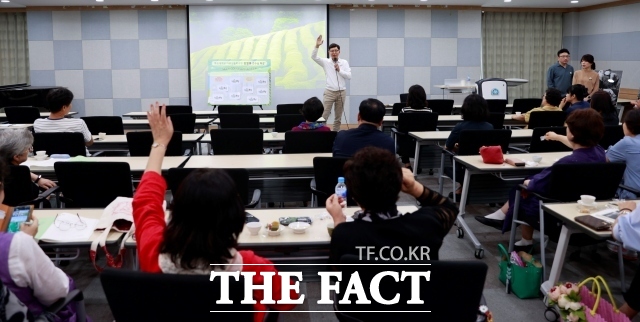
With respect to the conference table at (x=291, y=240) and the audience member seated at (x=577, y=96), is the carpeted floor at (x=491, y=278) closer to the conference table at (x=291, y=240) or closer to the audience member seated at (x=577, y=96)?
the conference table at (x=291, y=240)

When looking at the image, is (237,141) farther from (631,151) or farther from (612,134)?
(612,134)

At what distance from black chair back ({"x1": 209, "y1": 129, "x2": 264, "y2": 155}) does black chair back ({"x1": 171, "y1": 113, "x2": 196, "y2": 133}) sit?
1.43 meters

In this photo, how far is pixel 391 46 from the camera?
11.9m

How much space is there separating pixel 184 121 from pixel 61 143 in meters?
1.88

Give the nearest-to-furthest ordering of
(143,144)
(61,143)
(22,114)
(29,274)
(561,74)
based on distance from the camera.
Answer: (29,274)
(61,143)
(143,144)
(22,114)
(561,74)

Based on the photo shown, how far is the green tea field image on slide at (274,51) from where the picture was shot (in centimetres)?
1128

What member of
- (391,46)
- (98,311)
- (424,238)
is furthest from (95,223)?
(391,46)

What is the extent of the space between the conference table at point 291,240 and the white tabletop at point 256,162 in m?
1.16

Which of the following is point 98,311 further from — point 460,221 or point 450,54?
point 450,54

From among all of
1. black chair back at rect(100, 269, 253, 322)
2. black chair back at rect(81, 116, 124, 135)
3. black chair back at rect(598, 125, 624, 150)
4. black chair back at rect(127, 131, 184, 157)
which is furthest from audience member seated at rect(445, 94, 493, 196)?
black chair back at rect(100, 269, 253, 322)

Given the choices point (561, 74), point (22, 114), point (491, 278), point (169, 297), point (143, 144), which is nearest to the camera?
point (169, 297)

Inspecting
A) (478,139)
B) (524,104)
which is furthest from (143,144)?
(524,104)

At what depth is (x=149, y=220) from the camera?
181cm

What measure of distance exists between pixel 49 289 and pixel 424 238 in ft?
4.36
